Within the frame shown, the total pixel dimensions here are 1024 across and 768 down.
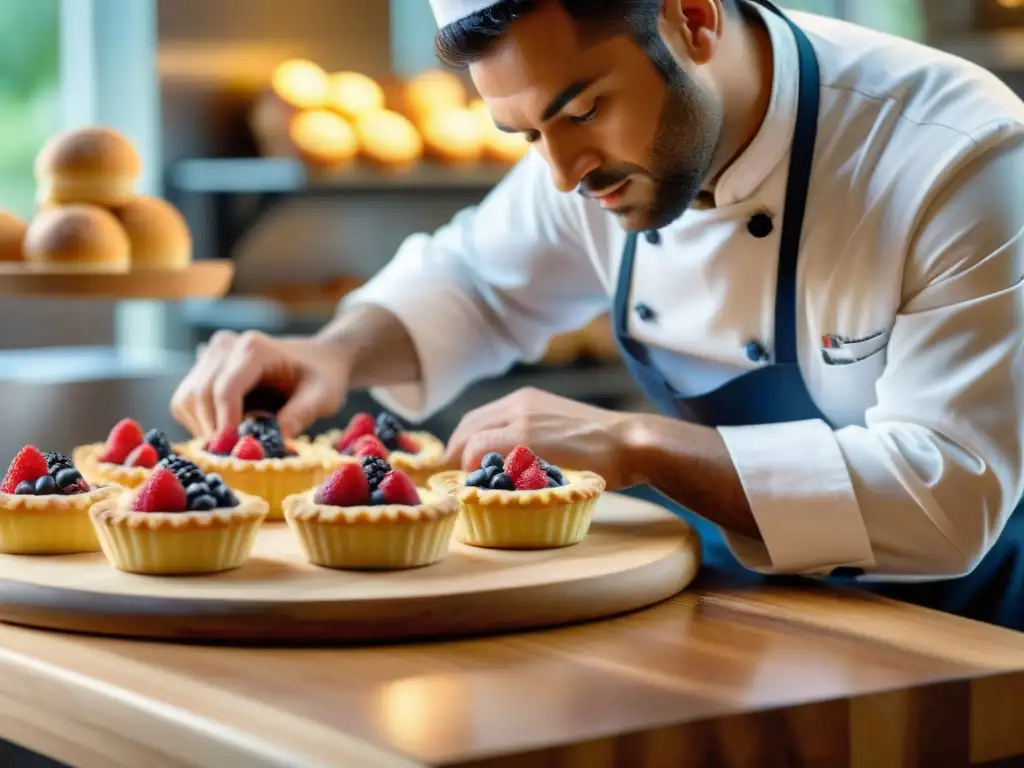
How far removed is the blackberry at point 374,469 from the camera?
1746mm

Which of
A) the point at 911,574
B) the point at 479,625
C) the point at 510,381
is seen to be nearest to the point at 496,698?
the point at 479,625

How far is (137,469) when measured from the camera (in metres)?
2.02

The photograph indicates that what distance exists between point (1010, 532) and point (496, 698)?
1.09 metres

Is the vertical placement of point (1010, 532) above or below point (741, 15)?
below

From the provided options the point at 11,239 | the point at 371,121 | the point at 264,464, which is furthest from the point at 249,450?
the point at 371,121

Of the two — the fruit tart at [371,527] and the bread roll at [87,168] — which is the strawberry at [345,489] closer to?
the fruit tart at [371,527]

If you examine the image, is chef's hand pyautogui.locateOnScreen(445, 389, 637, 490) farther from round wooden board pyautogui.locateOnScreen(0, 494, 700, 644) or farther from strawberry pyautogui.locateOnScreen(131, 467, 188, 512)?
strawberry pyautogui.locateOnScreen(131, 467, 188, 512)

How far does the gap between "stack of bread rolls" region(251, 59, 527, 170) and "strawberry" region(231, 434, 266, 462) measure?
235 centimetres

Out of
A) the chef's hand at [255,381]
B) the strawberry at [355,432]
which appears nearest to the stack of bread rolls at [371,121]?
the chef's hand at [255,381]

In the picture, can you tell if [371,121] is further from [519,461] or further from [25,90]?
[519,461]

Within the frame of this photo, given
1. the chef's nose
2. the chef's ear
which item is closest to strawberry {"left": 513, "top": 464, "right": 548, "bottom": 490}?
the chef's nose

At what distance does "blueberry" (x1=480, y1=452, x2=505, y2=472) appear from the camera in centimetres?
181

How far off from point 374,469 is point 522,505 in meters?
0.18

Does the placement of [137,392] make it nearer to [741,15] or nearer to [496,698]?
[741,15]
